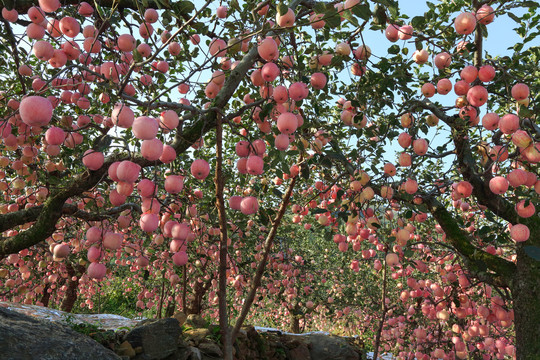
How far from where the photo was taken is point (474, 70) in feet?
7.79

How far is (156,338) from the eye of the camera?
4395mm

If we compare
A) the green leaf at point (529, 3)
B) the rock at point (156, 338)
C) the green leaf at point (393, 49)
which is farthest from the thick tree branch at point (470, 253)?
the rock at point (156, 338)

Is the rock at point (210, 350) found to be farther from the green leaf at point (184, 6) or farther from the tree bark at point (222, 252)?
the green leaf at point (184, 6)

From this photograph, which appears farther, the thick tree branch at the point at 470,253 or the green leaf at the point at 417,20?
the thick tree branch at the point at 470,253

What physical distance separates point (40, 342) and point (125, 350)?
138 cm

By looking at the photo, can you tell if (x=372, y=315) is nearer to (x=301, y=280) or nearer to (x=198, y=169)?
(x=301, y=280)

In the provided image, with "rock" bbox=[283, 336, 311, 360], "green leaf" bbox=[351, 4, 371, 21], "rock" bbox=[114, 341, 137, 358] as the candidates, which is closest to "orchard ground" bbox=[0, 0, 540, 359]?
"green leaf" bbox=[351, 4, 371, 21]

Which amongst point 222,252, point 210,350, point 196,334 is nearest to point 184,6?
point 222,252

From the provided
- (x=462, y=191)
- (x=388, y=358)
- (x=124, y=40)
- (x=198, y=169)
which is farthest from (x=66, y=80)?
(x=388, y=358)

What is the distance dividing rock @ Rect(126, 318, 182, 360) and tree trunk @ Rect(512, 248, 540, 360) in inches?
152

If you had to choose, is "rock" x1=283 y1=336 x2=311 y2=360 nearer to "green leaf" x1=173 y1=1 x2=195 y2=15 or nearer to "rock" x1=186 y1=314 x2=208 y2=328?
"rock" x1=186 y1=314 x2=208 y2=328

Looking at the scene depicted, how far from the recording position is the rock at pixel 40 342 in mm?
2707

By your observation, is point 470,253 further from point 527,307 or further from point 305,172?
point 305,172

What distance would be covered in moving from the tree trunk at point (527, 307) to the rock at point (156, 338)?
3.85 m
